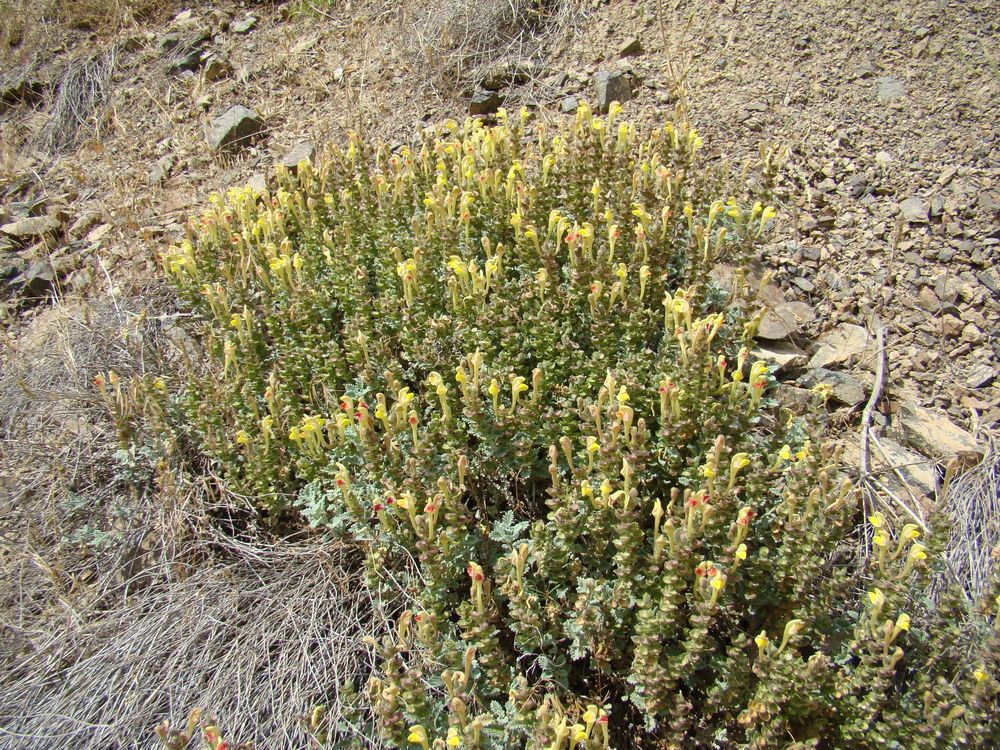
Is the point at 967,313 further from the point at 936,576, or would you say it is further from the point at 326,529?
the point at 326,529

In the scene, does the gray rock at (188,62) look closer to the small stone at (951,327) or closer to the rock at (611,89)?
the rock at (611,89)

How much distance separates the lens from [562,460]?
2.96m

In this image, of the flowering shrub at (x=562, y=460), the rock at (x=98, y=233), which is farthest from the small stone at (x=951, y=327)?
the rock at (x=98, y=233)

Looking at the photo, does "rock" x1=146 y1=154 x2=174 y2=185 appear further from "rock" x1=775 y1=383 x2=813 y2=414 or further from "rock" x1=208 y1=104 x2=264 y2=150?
"rock" x1=775 y1=383 x2=813 y2=414

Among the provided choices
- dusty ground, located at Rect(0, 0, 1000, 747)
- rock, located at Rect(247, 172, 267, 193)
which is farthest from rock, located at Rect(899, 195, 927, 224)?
rock, located at Rect(247, 172, 267, 193)

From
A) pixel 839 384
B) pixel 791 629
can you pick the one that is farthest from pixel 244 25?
pixel 791 629

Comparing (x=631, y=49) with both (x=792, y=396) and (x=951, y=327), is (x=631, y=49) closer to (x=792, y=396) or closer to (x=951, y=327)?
(x=951, y=327)

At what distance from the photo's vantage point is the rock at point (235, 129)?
5.96 m

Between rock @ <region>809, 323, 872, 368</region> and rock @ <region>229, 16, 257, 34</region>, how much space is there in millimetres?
6160

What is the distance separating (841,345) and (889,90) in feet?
6.34

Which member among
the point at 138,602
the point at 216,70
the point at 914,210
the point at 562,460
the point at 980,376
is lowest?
the point at 980,376

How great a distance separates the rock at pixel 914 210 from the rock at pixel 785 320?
2.63 feet

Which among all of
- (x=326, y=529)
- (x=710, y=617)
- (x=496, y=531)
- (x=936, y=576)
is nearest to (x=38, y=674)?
(x=326, y=529)

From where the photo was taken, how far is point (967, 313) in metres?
3.72
